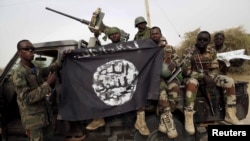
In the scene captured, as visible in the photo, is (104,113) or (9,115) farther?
(9,115)

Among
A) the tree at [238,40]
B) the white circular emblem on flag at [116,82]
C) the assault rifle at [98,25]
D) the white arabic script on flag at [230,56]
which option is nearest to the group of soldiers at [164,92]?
the white circular emblem on flag at [116,82]

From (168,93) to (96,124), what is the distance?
3.55 ft

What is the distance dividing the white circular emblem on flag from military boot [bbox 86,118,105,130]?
27cm

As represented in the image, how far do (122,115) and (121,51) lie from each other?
90 centimetres

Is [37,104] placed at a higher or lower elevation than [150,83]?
lower

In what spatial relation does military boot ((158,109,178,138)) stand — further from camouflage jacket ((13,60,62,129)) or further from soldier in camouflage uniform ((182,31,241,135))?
camouflage jacket ((13,60,62,129))

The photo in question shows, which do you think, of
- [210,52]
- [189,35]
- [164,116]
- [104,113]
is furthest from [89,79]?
[189,35]

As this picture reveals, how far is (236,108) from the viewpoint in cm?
365

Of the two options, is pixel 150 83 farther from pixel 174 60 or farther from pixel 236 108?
pixel 236 108

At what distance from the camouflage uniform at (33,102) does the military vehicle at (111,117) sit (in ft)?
1.33

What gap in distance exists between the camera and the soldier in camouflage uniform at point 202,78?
11.3 feet

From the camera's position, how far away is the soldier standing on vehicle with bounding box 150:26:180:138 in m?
3.41

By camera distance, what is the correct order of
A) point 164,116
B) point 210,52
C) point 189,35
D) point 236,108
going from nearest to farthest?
point 164,116
point 236,108
point 210,52
point 189,35

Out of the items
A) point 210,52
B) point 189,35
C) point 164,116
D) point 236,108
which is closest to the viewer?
point 164,116
